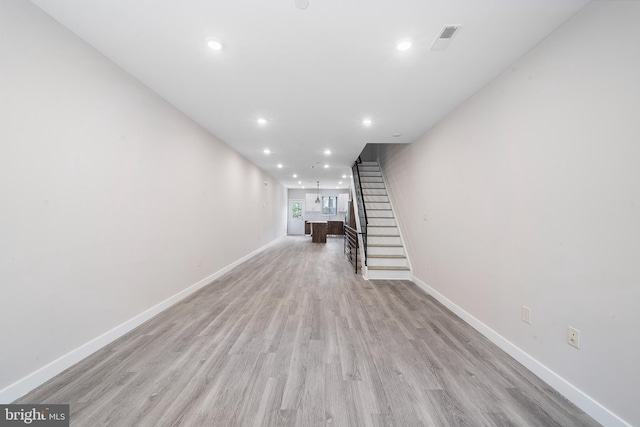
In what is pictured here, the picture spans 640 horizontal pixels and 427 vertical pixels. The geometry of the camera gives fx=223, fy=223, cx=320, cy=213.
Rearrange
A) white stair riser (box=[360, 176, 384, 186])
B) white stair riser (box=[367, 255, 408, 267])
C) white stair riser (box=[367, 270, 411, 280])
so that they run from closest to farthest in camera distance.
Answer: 1. white stair riser (box=[367, 270, 411, 280])
2. white stair riser (box=[367, 255, 408, 267])
3. white stair riser (box=[360, 176, 384, 186])

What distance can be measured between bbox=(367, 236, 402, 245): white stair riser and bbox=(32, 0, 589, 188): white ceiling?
2.55 metres

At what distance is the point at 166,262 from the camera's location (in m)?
2.85

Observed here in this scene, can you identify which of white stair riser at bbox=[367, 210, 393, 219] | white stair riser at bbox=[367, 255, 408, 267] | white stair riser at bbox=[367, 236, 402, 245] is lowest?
white stair riser at bbox=[367, 255, 408, 267]

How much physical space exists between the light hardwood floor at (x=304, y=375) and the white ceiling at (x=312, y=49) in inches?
104

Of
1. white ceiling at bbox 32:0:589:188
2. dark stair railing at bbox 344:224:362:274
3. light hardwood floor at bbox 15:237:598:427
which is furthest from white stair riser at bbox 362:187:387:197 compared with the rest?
light hardwood floor at bbox 15:237:598:427

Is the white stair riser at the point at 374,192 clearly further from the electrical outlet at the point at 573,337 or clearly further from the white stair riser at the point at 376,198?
the electrical outlet at the point at 573,337

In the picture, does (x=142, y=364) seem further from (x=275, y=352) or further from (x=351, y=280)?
(x=351, y=280)

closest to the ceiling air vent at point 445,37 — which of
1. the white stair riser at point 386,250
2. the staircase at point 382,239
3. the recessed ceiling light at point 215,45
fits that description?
the recessed ceiling light at point 215,45

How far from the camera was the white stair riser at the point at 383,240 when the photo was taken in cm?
482

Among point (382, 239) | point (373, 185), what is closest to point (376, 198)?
point (373, 185)

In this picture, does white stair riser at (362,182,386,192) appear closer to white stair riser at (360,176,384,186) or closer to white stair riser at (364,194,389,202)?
white stair riser at (360,176,384,186)

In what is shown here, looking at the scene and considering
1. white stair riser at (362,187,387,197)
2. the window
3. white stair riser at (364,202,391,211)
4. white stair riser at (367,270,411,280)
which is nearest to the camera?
white stair riser at (367,270,411,280)

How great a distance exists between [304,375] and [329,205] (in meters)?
11.1

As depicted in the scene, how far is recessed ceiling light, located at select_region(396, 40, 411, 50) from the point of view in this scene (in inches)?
70.7
